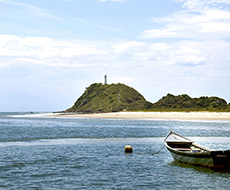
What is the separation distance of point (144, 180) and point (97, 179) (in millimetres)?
3102

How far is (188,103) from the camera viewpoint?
15112 centimetres

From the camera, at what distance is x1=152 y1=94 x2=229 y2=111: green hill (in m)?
139

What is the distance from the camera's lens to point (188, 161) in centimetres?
2717

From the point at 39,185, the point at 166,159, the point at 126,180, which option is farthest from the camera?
the point at 166,159

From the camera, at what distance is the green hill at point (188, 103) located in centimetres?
13925

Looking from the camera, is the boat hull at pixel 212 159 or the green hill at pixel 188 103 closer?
the boat hull at pixel 212 159

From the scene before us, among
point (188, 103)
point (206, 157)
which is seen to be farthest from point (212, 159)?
point (188, 103)

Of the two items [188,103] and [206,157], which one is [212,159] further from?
[188,103]

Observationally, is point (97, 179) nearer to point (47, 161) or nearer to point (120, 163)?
point (120, 163)

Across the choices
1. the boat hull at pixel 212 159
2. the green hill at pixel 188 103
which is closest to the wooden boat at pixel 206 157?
the boat hull at pixel 212 159

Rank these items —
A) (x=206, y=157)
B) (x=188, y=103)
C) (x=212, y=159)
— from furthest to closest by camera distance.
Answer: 1. (x=188, y=103)
2. (x=206, y=157)
3. (x=212, y=159)

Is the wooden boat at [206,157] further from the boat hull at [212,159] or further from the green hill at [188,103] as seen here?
the green hill at [188,103]

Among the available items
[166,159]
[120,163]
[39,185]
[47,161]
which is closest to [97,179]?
[39,185]

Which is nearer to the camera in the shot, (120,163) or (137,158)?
(120,163)
